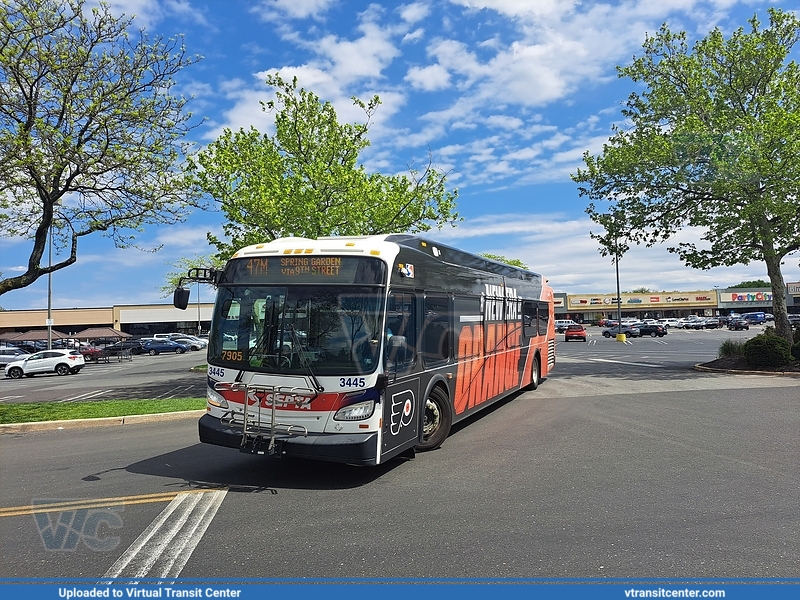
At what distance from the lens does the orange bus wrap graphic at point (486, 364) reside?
30.7 ft

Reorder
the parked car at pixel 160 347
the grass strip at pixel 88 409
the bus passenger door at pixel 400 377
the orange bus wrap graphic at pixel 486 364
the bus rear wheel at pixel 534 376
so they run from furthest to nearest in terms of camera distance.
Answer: the parked car at pixel 160 347
the bus rear wheel at pixel 534 376
the grass strip at pixel 88 409
the orange bus wrap graphic at pixel 486 364
the bus passenger door at pixel 400 377

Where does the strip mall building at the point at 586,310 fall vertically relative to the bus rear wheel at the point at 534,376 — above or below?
above

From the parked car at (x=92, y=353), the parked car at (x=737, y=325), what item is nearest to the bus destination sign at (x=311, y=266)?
the parked car at (x=92, y=353)

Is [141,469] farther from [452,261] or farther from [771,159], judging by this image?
[771,159]

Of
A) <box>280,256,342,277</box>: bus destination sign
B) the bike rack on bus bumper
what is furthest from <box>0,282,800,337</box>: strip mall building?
the bike rack on bus bumper

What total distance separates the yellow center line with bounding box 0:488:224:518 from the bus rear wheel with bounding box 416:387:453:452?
318 cm

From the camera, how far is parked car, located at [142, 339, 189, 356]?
176 feet

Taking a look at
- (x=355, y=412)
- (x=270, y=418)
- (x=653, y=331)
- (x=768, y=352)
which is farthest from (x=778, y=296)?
(x=653, y=331)

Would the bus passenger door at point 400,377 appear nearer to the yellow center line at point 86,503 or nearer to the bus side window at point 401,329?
the bus side window at point 401,329

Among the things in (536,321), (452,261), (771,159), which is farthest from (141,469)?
(771,159)

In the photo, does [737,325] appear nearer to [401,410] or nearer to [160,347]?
[160,347]

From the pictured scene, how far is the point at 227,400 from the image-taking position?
23.0 feet

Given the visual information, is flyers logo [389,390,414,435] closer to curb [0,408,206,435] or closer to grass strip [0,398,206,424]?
curb [0,408,206,435]

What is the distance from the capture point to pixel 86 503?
590 cm
